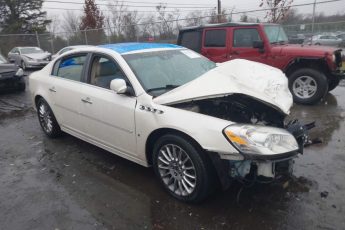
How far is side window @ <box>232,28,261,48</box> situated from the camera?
7.81m

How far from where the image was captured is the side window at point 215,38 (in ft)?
27.1

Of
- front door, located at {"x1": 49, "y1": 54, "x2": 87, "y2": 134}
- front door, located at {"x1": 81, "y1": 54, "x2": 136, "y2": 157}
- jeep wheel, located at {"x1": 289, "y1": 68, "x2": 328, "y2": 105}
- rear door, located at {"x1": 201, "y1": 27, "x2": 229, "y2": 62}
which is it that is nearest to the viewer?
front door, located at {"x1": 81, "y1": 54, "x2": 136, "y2": 157}

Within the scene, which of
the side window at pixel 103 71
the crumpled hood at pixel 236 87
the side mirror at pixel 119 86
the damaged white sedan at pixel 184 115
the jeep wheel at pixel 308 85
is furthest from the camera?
the jeep wheel at pixel 308 85

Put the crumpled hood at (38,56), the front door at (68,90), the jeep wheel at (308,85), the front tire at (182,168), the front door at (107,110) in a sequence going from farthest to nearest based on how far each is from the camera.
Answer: the crumpled hood at (38,56)
the jeep wheel at (308,85)
the front door at (68,90)
the front door at (107,110)
the front tire at (182,168)

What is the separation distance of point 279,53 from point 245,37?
0.97 meters

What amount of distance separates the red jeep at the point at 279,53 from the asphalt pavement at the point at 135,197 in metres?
2.49

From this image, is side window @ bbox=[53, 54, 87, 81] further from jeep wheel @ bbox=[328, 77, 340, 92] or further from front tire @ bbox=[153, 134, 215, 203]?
jeep wheel @ bbox=[328, 77, 340, 92]

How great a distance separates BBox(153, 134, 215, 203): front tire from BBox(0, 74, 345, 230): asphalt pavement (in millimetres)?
149

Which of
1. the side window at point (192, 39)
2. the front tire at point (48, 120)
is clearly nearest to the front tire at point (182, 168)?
the front tire at point (48, 120)

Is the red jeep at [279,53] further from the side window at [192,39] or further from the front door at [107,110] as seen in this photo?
the front door at [107,110]

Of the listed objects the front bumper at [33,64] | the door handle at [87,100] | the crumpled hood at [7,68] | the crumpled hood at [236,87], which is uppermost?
the crumpled hood at [236,87]

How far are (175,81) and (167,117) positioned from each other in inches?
30.3

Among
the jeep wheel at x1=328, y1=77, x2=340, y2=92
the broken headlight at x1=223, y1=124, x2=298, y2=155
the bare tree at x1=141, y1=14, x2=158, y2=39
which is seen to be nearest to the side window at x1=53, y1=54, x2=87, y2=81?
the broken headlight at x1=223, y1=124, x2=298, y2=155

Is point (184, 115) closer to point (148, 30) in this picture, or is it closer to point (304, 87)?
point (304, 87)
